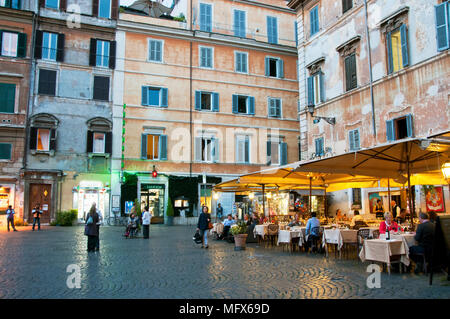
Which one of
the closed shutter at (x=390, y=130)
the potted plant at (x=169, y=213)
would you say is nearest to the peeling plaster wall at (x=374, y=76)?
the closed shutter at (x=390, y=130)

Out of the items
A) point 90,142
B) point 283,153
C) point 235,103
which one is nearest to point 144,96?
point 90,142

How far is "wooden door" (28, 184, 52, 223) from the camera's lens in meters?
24.7

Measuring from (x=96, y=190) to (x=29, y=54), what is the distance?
9528 mm

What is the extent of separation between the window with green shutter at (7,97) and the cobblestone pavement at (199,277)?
15507 millimetres

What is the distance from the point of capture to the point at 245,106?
99.9ft

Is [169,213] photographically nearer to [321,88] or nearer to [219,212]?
[219,212]

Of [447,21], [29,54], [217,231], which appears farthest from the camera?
[29,54]

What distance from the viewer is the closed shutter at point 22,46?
25.0 meters

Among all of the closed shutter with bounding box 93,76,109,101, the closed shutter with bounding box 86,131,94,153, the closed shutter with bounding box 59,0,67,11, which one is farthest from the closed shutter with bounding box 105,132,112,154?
the closed shutter with bounding box 59,0,67,11

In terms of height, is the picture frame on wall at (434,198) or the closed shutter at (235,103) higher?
the closed shutter at (235,103)

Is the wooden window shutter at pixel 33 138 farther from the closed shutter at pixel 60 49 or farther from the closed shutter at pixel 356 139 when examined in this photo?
the closed shutter at pixel 356 139

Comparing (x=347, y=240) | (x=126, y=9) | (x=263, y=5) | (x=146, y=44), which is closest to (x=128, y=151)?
(x=146, y=44)

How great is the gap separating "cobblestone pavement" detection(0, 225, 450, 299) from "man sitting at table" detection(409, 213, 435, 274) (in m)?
0.49
